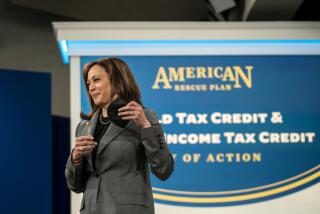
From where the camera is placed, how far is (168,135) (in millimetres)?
4051

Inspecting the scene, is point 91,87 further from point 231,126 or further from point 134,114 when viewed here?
point 231,126

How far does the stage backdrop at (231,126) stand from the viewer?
13.3 ft

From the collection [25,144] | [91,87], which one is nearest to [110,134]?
[91,87]

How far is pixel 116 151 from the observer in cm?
167

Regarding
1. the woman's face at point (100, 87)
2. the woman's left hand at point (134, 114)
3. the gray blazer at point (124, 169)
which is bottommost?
the gray blazer at point (124, 169)

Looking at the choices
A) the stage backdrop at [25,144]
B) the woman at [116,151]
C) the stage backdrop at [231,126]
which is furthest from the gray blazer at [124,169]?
the stage backdrop at [25,144]

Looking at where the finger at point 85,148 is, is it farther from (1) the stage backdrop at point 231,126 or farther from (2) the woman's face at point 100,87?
(1) the stage backdrop at point 231,126

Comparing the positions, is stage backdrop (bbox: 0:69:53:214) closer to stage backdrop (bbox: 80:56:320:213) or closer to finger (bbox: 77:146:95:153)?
stage backdrop (bbox: 80:56:320:213)

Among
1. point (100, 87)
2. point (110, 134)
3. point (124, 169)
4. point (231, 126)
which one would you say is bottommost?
point (124, 169)

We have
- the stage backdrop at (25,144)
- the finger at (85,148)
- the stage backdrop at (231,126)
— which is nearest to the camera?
the finger at (85,148)

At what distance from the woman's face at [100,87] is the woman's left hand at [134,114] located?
85 millimetres

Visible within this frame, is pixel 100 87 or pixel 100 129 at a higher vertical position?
pixel 100 87

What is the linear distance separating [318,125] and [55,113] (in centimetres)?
285

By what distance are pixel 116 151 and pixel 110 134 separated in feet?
0.19
